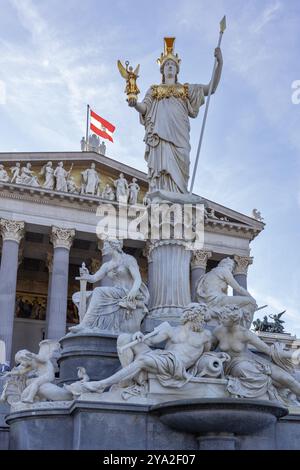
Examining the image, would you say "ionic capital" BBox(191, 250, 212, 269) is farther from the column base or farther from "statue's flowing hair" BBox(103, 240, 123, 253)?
the column base

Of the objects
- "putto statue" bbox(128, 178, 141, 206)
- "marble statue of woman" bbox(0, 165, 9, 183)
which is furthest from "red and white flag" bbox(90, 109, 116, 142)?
"marble statue of woman" bbox(0, 165, 9, 183)

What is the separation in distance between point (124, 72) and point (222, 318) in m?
6.26

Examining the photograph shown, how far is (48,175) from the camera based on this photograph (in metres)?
44.8

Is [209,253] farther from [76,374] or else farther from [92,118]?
[76,374]

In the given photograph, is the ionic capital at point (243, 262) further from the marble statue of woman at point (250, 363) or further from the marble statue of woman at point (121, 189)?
the marble statue of woman at point (250, 363)

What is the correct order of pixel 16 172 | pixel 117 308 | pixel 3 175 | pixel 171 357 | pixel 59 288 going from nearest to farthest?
pixel 171 357 → pixel 117 308 → pixel 59 288 → pixel 3 175 → pixel 16 172

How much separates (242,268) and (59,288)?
1340cm

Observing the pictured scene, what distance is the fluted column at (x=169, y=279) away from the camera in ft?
41.5

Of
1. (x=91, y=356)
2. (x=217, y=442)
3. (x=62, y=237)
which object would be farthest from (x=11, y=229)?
(x=217, y=442)

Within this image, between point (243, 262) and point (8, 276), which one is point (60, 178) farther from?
point (243, 262)

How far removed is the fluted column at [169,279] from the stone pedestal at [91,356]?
1.60 metres

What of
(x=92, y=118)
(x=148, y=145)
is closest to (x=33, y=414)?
(x=148, y=145)

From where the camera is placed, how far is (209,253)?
1802 inches
